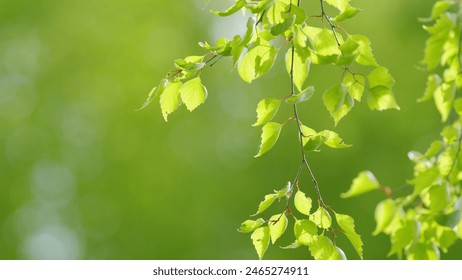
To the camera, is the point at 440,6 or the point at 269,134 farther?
the point at 269,134

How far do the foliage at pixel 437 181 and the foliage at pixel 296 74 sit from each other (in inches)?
4.3

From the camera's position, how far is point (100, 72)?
890 cm

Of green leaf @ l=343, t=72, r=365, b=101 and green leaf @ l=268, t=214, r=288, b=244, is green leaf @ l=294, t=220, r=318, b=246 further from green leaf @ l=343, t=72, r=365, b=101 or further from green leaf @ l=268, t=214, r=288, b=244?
green leaf @ l=343, t=72, r=365, b=101

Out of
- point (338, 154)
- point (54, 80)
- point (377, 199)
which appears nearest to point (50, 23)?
point (54, 80)

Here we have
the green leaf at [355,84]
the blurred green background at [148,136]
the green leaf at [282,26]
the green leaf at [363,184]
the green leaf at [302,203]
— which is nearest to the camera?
the green leaf at [363,184]

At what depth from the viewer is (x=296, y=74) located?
1461mm

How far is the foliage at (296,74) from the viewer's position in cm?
131

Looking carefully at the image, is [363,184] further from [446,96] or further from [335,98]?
[446,96]

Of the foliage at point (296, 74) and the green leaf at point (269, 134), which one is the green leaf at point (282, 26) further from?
the green leaf at point (269, 134)

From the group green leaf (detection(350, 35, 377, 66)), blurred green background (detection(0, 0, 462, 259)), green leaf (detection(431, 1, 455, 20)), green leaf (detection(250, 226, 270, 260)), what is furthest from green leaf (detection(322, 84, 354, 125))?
blurred green background (detection(0, 0, 462, 259))

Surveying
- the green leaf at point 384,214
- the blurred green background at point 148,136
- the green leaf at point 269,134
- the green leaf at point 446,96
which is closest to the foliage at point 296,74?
the green leaf at point 269,134

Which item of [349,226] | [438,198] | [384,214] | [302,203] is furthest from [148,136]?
[384,214]

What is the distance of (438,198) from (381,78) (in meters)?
0.25

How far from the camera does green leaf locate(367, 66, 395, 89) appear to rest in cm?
134
